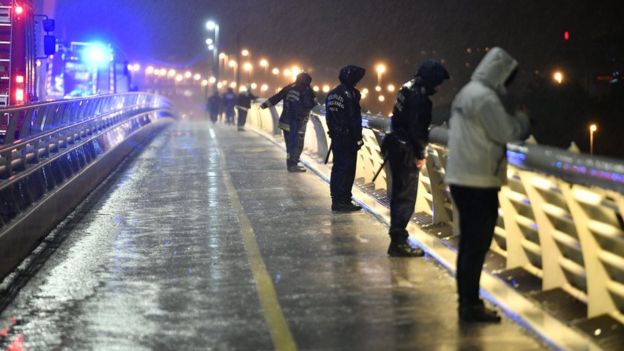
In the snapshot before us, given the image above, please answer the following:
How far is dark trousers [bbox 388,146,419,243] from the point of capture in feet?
31.4

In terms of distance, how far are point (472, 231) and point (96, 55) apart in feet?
137

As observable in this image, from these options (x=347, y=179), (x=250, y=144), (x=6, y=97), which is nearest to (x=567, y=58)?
(x=250, y=144)

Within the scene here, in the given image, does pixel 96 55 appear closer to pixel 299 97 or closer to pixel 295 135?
pixel 295 135

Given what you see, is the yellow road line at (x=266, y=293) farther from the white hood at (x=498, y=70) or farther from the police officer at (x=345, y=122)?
the white hood at (x=498, y=70)

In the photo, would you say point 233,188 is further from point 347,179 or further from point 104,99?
point 104,99

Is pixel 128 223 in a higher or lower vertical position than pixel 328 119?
lower

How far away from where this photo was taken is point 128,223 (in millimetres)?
12711

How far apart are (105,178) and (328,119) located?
23.2 feet

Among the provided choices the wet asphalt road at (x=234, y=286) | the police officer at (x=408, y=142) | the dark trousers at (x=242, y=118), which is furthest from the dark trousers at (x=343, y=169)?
the dark trousers at (x=242, y=118)

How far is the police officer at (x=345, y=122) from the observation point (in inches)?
482

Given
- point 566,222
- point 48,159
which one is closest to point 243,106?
point 48,159

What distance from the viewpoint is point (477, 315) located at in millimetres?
7191

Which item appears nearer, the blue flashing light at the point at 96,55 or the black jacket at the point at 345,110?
the black jacket at the point at 345,110

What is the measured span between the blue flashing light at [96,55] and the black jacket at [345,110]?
3590cm
